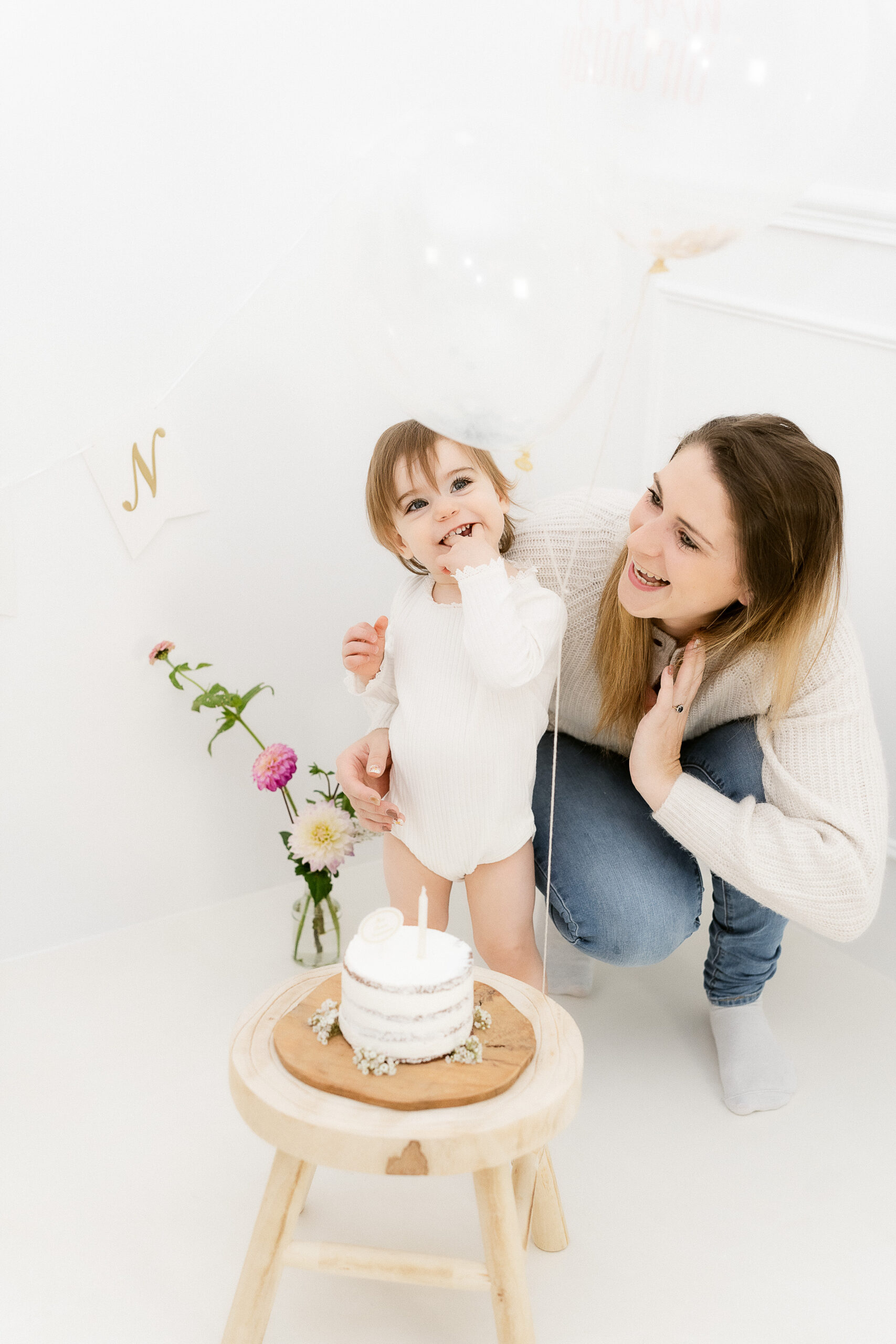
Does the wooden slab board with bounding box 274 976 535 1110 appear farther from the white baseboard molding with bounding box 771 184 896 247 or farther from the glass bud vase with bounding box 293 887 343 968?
the white baseboard molding with bounding box 771 184 896 247

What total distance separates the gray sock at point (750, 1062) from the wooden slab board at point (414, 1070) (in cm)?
55

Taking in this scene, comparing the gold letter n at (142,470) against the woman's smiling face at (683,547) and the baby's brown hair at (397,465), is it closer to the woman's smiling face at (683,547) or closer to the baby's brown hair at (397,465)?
the baby's brown hair at (397,465)

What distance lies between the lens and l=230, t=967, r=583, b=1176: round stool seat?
38.7 inches

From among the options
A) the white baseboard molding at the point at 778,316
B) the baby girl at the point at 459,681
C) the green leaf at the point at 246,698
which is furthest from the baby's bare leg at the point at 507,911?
the white baseboard molding at the point at 778,316

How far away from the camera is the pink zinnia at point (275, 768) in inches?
67.9

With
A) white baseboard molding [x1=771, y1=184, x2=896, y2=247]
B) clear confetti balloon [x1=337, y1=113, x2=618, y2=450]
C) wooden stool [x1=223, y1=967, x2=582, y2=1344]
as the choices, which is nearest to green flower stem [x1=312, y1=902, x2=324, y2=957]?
wooden stool [x1=223, y1=967, x2=582, y2=1344]

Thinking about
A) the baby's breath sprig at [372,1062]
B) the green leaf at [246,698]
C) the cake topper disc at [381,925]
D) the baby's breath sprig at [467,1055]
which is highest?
the cake topper disc at [381,925]

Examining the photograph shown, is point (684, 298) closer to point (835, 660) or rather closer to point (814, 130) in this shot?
point (835, 660)

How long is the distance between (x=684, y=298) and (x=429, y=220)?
110 cm

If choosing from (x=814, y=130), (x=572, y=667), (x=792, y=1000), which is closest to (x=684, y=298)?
(x=572, y=667)

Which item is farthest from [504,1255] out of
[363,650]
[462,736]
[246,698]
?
[246,698]

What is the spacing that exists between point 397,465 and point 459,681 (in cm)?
27

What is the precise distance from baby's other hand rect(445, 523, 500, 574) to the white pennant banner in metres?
0.58

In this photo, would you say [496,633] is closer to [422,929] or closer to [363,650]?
[363,650]
